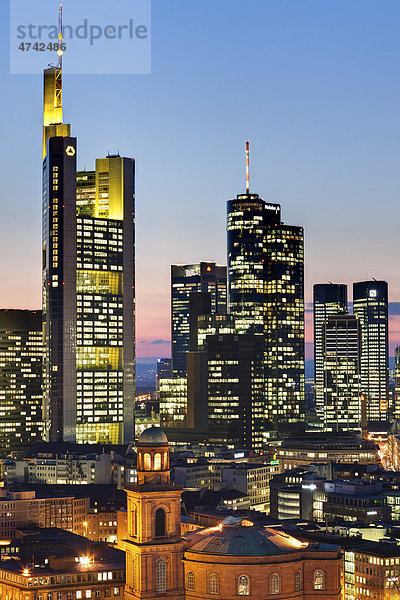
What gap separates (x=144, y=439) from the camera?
556ft

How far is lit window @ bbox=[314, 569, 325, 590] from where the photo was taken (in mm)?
171500

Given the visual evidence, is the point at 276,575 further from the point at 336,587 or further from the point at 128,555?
the point at 128,555

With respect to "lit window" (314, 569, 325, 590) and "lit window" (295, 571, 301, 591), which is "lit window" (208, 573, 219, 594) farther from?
"lit window" (314, 569, 325, 590)

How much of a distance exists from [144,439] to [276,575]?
25.0 metres

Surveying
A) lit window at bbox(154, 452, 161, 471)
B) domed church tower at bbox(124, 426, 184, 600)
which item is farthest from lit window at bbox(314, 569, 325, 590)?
lit window at bbox(154, 452, 161, 471)

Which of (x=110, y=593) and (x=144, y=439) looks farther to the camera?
(x=110, y=593)

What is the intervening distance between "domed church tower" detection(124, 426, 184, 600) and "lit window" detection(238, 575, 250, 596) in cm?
812

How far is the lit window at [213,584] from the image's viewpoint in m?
169

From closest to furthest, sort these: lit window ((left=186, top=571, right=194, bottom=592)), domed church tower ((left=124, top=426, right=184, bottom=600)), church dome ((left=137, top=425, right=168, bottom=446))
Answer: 1. domed church tower ((left=124, top=426, right=184, bottom=600))
2. church dome ((left=137, top=425, right=168, bottom=446))
3. lit window ((left=186, top=571, right=194, bottom=592))

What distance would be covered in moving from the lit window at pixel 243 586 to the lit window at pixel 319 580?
1006cm

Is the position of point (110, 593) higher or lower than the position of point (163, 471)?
lower

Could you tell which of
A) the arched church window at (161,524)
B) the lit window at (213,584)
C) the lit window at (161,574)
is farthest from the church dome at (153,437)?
the lit window at (213,584)

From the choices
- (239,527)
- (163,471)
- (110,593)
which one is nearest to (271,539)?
(239,527)

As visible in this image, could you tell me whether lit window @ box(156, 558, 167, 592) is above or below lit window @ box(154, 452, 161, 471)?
below
